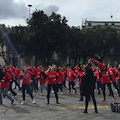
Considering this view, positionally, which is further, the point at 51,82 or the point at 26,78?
the point at 26,78

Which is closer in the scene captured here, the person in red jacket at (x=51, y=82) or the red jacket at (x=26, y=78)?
the person in red jacket at (x=51, y=82)

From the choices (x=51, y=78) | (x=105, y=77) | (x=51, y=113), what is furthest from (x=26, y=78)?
(x=105, y=77)

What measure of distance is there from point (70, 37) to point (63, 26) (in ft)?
11.7

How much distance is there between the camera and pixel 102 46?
48.6m

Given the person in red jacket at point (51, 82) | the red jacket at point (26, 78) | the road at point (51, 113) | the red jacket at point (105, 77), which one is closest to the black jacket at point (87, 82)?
the road at point (51, 113)

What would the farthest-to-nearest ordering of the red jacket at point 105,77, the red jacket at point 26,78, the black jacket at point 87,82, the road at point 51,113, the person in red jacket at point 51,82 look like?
the red jacket at point 105,77 → the red jacket at point 26,78 → the person in red jacket at point 51,82 → the black jacket at point 87,82 → the road at point 51,113

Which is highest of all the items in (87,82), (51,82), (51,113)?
(87,82)

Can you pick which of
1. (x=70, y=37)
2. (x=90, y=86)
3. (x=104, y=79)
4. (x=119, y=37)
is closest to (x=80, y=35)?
(x=70, y=37)

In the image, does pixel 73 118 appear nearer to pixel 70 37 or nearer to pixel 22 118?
pixel 22 118

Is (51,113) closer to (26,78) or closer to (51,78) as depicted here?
(51,78)

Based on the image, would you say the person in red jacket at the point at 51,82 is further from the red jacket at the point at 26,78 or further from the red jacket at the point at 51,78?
the red jacket at the point at 26,78

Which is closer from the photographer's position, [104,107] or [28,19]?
[104,107]

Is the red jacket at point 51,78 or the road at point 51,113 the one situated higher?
the red jacket at point 51,78

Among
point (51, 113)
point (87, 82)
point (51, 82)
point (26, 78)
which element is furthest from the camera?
point (26, 78)
